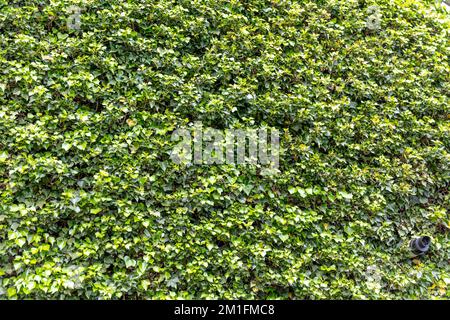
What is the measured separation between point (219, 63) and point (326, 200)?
1.31 metres

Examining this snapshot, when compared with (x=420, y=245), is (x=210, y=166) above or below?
above

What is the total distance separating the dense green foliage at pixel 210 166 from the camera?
7.97 ft

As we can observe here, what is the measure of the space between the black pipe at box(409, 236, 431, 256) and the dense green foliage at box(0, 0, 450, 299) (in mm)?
73

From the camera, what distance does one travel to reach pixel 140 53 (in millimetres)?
3053

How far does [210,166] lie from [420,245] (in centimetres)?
158

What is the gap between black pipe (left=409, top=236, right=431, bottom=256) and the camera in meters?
2.83

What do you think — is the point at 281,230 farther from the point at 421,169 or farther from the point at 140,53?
the point at 140,53

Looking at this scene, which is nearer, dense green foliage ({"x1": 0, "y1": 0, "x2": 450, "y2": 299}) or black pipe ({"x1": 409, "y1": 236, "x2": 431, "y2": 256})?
dense green foliage ({"x1": 0, "y1": 0, "x2": 450, "y2": 299})

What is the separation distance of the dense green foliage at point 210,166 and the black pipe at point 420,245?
0.07 meters

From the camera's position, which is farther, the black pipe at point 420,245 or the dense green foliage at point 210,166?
the black pipe at point 420,245

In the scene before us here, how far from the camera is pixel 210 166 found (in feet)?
8.99

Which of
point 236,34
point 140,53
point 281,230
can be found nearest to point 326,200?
point 281,230

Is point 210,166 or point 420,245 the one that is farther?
point 420,245

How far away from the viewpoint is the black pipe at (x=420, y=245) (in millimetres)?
2834
